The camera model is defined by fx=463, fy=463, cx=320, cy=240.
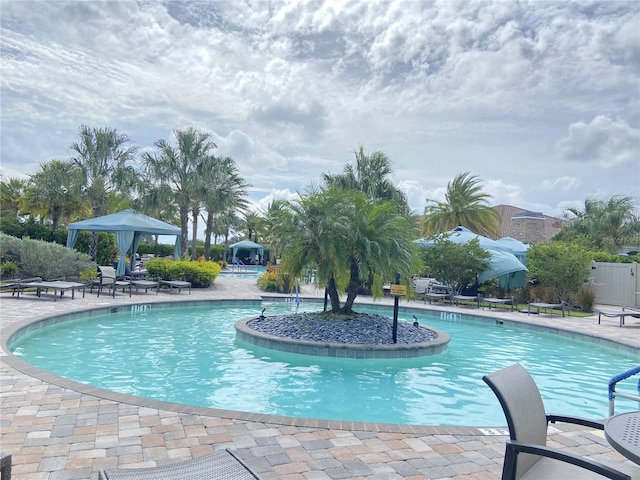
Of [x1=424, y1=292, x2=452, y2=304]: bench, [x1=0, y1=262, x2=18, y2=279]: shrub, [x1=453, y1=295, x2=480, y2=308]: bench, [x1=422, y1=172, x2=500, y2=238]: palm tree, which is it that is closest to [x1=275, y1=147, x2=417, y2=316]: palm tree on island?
[x1=424, y1=292, x2=452, y2=304]: bench

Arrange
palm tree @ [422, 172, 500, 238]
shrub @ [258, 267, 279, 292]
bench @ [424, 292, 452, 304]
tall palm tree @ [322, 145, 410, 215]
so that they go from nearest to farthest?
bench @ [424, 292, 452, 304] < shrub @ [258, 267, 279, 292] < tall palm tree @ [322, 145, 410, 215] < palm tree @ [422, 172, 500, 238]

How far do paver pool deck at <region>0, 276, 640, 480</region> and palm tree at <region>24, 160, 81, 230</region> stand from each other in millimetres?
22135

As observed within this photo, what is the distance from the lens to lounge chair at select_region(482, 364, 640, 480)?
2.39 metres

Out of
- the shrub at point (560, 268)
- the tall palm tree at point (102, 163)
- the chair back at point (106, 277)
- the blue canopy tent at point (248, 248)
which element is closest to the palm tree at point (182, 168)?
the tall palm tree at point (102, 163)

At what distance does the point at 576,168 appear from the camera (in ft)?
70.7

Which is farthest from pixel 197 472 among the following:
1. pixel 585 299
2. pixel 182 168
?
pixel 182 168

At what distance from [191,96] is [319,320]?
9464mm

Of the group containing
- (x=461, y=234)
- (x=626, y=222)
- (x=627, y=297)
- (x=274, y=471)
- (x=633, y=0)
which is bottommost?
(x=274, y=471)

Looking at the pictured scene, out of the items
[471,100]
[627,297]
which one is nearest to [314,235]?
[471,100]

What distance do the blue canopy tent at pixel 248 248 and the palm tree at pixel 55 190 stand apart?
1438 cm

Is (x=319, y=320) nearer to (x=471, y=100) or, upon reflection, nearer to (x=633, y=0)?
(x=471, y=100)

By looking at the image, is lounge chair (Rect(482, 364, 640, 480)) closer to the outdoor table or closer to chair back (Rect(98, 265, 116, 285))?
the outdoor table

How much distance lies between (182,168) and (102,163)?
505cm

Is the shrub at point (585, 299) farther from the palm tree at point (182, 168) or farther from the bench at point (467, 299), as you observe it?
the palm tree at point (182, 168)
